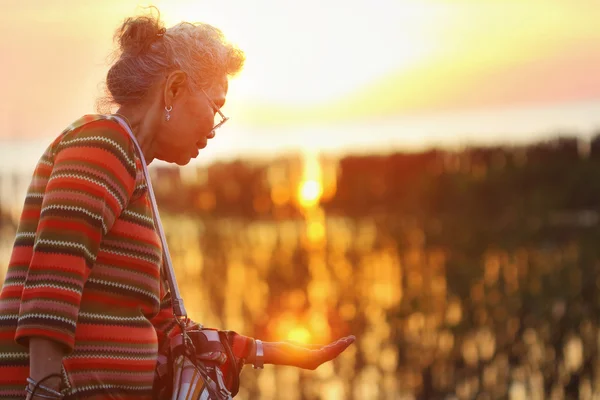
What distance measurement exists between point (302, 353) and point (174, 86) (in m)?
0.60

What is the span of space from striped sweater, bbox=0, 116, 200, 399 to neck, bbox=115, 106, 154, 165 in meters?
0.10

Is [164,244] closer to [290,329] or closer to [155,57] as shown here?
[155,57]

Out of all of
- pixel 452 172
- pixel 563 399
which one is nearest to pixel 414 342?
pixel 563 399

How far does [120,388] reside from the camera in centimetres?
155

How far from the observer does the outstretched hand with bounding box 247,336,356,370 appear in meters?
1.93

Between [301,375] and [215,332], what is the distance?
4920 millimetres

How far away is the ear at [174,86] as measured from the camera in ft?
5.44

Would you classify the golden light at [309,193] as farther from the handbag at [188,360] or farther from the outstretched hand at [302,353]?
the handbag at [188,360]

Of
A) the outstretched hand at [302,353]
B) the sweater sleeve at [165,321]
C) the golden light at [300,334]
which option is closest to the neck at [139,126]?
the sweater sleeve at [165,321]

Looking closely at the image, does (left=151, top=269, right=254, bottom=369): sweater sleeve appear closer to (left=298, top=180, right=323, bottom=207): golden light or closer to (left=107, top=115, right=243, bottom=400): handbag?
(left=107, top=115, right=243, bottom=400): handbag

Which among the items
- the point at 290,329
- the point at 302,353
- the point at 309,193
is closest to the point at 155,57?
the point at 302,353

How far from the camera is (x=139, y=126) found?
1654 millimetres

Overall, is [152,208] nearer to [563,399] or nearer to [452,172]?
[563,399]

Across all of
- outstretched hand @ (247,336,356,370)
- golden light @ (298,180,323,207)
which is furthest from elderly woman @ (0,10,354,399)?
golden light @ (298,180,323,207)
